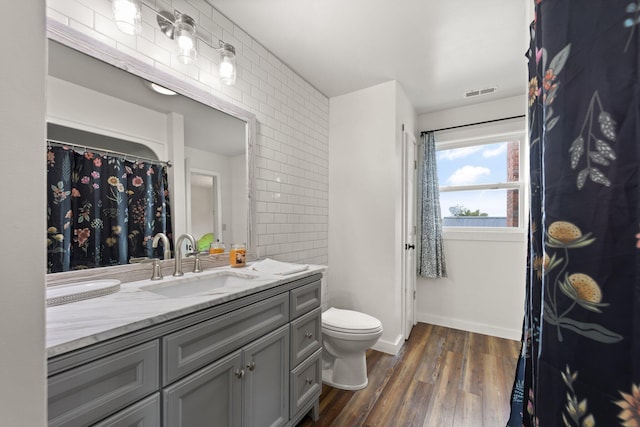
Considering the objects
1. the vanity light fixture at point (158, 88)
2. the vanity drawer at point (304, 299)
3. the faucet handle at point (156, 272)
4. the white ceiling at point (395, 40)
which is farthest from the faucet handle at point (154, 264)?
the white ceiling at point (395, 40)

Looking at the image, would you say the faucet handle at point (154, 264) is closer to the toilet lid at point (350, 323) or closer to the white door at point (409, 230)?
the toilet lid at point (350, 323)

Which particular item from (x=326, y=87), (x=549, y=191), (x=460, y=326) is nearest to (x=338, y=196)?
(x=326, y=87)

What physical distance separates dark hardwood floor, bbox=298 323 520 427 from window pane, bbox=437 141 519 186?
1.76 m

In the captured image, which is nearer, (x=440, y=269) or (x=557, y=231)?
(x=557, y=231)

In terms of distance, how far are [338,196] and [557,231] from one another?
7.70 feet

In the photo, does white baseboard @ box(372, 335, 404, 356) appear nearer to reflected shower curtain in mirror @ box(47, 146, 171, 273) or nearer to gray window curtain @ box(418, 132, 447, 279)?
gray window curtain @ box(418, 132, 447, 279)

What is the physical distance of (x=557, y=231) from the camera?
1.51ft

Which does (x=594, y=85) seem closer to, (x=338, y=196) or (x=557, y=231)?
(x=557, y=231)

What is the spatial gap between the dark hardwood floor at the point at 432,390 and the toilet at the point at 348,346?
7cm

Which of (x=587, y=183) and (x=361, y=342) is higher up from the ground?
(x=587, y=183)

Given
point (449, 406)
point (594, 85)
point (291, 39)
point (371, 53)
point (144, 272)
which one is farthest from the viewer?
point (371, 53)

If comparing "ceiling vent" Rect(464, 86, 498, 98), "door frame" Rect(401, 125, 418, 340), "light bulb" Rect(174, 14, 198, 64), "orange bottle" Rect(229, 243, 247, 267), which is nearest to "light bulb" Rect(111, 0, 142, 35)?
"light bulb" Rect(174, 14, 198, 64)

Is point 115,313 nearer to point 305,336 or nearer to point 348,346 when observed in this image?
point 305,336

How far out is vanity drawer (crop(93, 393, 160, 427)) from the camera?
754mm
